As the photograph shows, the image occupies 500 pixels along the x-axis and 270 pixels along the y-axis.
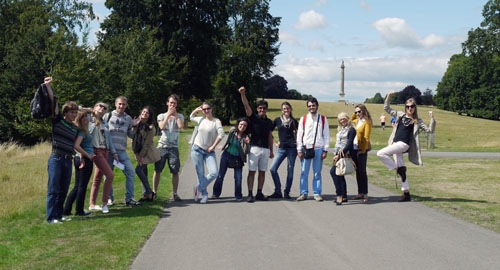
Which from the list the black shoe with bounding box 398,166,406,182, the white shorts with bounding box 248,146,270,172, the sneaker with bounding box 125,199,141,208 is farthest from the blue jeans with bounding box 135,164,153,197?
the black shoe with bounding box 398,166,406,182

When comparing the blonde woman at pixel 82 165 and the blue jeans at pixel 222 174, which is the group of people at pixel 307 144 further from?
the blonde woman at pixel 82 165

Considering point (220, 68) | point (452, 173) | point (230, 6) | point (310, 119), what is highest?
point (230, 6)

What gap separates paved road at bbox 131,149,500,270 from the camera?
5930 mm

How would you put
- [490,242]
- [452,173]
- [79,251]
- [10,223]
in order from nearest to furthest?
[79,251] → [490,242] → [10,223] → [452,173]

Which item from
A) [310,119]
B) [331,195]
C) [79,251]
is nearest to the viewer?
[79,251]

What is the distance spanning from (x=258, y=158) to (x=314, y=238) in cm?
348

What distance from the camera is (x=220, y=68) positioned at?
54812 millimetres

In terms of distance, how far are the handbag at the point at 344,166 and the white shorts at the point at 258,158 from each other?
53.1 inches

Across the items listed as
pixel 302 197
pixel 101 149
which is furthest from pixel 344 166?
pixel 101 149

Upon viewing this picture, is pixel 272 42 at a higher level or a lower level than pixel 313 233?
higher

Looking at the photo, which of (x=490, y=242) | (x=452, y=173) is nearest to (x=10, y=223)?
(x=490, y=242)

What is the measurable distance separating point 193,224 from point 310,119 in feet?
11.3

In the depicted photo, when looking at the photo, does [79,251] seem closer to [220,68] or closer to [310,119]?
[310,119]

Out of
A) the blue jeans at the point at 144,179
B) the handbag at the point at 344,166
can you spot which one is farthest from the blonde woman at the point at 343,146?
the blue jeans at the point at 144,179
